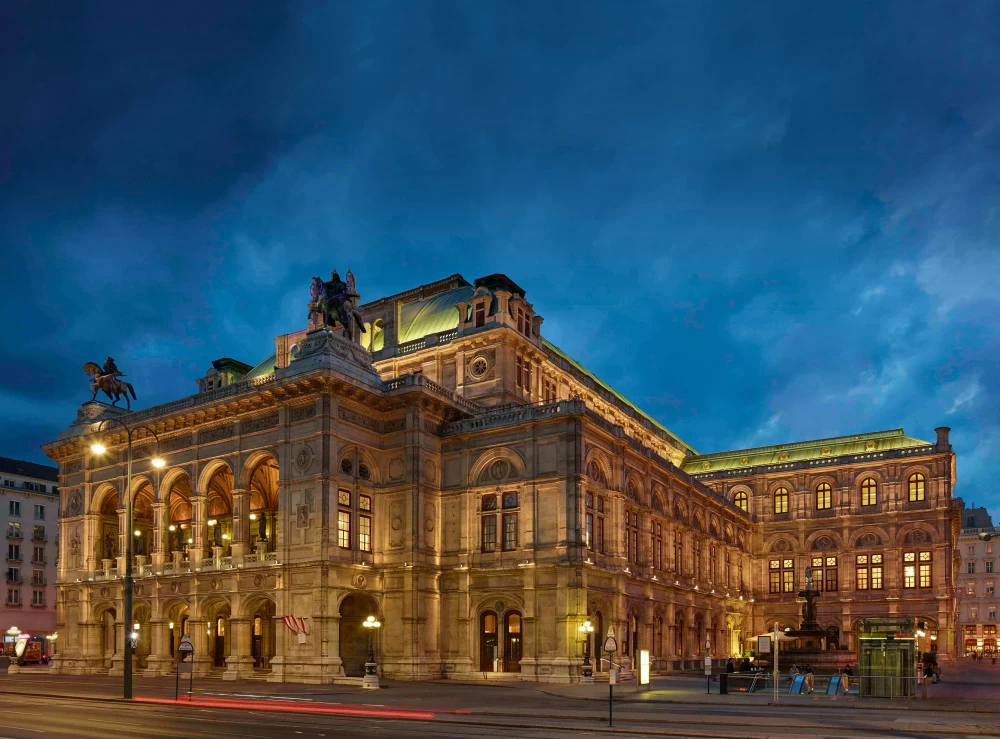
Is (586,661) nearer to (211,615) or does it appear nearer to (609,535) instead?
(609,535)

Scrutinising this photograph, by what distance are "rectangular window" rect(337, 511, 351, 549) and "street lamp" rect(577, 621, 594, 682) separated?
14141 millimetres

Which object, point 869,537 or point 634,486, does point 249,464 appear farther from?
point 869,537

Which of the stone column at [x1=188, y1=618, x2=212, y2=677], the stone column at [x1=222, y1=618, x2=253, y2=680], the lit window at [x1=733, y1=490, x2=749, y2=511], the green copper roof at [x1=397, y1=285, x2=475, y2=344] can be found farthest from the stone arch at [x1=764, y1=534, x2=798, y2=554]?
the stone column at [x1=188, y1=618, x2=212, y2=677]

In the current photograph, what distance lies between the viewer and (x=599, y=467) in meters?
58.2

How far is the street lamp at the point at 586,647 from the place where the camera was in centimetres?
5178

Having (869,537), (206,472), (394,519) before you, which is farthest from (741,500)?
(206,472)

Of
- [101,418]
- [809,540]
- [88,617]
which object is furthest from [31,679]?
[809,540]

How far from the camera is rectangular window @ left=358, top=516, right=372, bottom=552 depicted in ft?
185

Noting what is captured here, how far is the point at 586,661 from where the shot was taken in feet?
174

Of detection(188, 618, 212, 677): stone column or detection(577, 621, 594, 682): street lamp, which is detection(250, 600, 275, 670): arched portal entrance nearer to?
detection(188, 618, 212, 677): stone column

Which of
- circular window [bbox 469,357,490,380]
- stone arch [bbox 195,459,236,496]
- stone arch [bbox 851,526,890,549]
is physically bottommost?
stone arch [bbox 851,526,890,549]

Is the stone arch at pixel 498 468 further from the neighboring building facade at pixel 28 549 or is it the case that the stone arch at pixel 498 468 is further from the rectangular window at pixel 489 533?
the neighboring building facade at pixel 28 549

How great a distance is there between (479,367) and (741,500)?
44.7 meters

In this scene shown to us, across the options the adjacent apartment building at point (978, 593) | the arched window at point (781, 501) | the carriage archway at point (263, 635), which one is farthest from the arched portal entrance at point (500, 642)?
the adjacent apartment building at point (978, 593)
